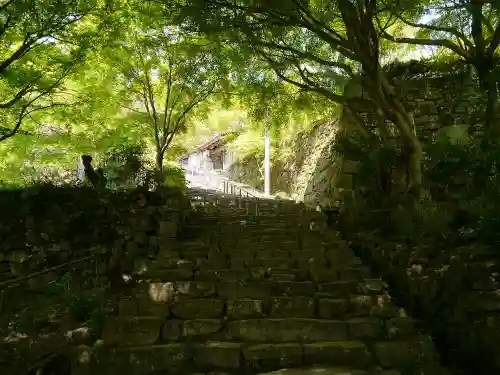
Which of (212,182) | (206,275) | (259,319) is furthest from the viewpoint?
(212,182)

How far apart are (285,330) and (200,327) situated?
0.97 m

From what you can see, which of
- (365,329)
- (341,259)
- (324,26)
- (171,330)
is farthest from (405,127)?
(171,330)

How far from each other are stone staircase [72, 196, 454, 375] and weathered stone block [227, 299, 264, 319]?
0.04 ft

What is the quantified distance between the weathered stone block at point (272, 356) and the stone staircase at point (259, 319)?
10mm

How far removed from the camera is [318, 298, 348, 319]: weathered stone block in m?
5.09

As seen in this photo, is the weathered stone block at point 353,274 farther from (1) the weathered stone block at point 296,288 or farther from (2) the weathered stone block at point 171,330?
(2) the weathered stone block at point 171,330

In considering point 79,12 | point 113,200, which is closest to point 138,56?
point 79,12

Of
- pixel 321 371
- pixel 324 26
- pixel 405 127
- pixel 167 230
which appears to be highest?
pixel 324 26

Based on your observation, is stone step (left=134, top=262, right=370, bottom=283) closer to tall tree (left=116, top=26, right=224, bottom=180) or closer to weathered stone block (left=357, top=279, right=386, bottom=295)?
weathered stone block (left=357, top=279, right=386, bottom=295)

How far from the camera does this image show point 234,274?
5.98 metres

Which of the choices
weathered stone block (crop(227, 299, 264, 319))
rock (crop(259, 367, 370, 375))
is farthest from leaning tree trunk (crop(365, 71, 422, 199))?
rock (crop(259, 367, 370, 375))

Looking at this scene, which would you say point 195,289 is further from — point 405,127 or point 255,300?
point 405,127

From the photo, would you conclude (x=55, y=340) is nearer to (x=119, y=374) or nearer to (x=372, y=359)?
(x=119, y=374)

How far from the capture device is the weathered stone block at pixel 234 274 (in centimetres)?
588
